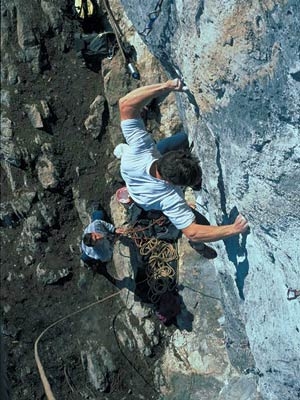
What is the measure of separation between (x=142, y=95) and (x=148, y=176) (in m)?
0.74

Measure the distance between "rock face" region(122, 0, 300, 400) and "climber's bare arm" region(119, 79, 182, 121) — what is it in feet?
0.42

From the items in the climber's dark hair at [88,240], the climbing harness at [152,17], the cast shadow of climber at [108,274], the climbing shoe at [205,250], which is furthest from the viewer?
the cast shadow of climber at [108,274]

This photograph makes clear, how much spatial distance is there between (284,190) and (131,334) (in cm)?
346

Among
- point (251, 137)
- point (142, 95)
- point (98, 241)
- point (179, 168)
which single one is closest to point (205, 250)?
point (98, 241)

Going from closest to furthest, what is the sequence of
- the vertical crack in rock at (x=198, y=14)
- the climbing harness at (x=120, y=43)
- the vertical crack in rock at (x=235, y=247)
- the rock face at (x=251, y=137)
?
the rock face at (x=251, y=137) < the vertical crack in rock at (x=198, y=14) < the vertical crack in rock at (x=235, y=247) < the climbing harness at (x=120, y=43)

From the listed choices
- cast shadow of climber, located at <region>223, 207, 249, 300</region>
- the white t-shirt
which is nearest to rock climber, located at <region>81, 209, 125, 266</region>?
the white t-shirt

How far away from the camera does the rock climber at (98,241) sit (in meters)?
6.95

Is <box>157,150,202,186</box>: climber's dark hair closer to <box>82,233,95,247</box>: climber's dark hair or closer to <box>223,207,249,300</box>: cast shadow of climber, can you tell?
<box>223,207,249,300</box>: cast shadow of climber

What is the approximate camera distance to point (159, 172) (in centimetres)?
557

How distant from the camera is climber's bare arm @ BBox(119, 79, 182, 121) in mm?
5441

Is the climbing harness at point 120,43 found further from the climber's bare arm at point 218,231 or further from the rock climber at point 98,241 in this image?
the climber's bare arm at point 218,231

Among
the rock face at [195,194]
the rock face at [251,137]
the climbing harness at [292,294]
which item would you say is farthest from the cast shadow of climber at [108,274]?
the climbing harness at [292,294]

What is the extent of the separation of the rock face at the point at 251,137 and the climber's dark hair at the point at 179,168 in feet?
0.74

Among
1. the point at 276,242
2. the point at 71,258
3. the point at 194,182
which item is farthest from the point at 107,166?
the point at 276,242
